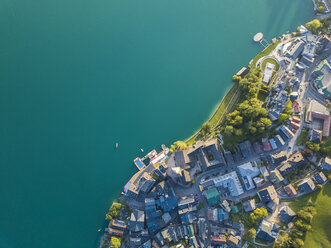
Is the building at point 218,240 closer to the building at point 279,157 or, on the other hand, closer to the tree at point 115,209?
the building at point 279,157

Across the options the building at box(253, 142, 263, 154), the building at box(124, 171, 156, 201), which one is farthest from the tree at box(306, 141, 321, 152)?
the building at box(124, 171, 156, 201)

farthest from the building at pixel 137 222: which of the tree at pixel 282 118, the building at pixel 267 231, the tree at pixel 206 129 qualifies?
the tree at pixel 282 118

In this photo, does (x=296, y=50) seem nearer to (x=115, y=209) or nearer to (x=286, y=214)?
(x=286, y=214)

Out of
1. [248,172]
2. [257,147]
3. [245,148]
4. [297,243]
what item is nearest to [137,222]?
[248,172]

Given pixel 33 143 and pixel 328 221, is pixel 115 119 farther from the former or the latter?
pixel 328 221

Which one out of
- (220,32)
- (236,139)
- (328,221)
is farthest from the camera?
(220,32)

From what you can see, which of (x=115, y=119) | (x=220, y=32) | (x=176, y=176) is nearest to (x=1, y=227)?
(x=115, y=119)
